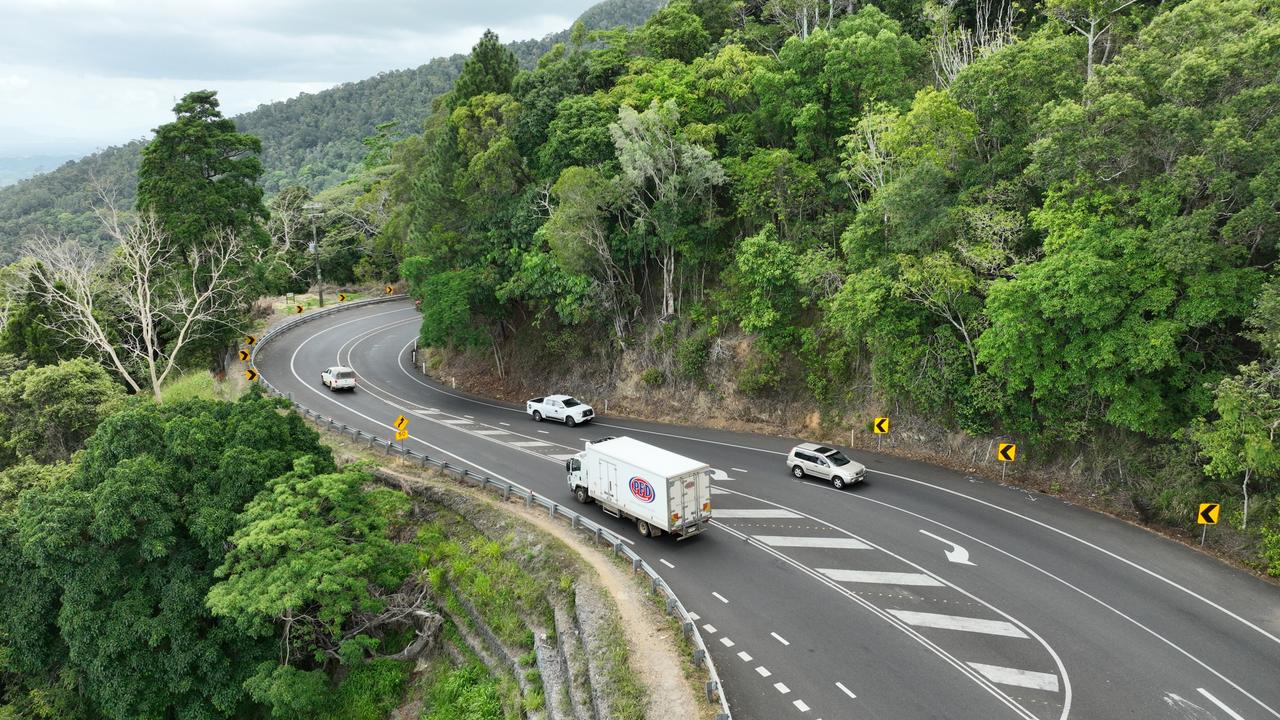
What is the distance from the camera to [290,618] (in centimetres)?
1975

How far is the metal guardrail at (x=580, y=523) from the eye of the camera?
15695 millimetres

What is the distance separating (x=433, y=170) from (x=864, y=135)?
1023 inches

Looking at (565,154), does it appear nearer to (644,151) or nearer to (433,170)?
(644,151)

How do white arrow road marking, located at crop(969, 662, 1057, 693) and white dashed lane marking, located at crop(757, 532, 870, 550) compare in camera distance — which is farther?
white dashed lane marking, located at crop(757, 532, 870, 550)

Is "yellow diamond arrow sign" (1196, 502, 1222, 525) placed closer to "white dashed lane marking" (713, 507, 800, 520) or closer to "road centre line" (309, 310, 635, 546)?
"white dashed lane marking" (713, 507, 800, 520)

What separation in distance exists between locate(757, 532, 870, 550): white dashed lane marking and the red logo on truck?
3.88m

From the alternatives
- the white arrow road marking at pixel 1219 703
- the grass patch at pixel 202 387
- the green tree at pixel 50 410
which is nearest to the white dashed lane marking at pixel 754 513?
the white arrow road marking at pixel 1219 703

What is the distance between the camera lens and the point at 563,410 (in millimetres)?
36469

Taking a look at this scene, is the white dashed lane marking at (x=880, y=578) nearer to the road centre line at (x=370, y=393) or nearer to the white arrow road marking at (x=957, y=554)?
the white arrow road marking at (x=957, y=554)

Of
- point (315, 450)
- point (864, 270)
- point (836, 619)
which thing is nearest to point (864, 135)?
point (864, 270)

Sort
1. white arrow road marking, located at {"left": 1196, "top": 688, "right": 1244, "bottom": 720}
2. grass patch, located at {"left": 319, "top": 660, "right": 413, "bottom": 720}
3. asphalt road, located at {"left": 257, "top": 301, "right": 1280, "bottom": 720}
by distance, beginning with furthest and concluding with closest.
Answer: grass patch, located at {"left": 319, "top": 660, "right": 413, "bottom": 720}, asphalt road, located at {"left": 257, "top": 301, "right": 1280, "bottom": 720}, white arrow road marking, located at {"left": 1196, "top": 688, "right": 1244, "bottom": 720}

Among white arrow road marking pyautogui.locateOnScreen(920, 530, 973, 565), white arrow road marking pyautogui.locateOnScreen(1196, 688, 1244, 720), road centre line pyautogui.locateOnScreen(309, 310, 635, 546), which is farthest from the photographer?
road centre line pyautogui.locateOnScreen(309, 310, 635, 546)

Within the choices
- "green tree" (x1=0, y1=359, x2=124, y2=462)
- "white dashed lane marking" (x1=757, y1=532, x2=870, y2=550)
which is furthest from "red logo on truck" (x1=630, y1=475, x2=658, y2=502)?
"green tree" (x1=0, y1=359, x2=124, y2=462)

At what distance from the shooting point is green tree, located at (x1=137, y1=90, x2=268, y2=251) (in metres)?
41.8
